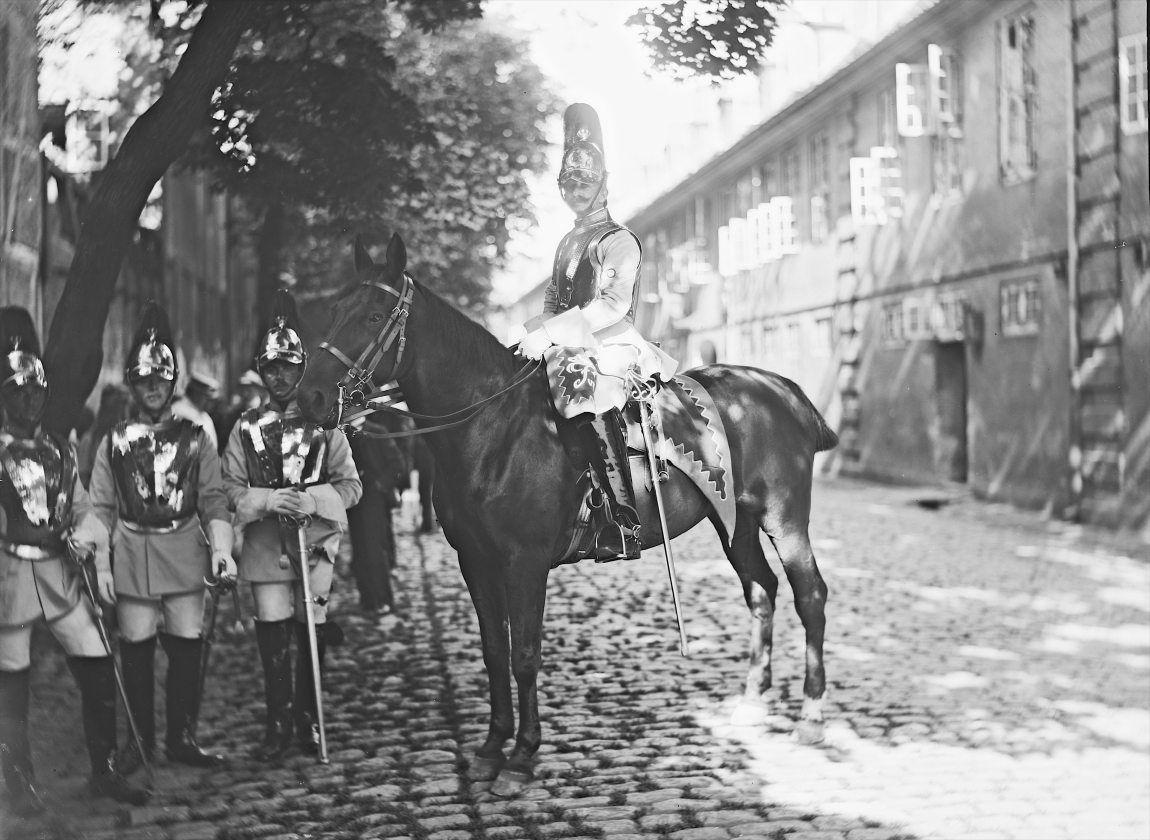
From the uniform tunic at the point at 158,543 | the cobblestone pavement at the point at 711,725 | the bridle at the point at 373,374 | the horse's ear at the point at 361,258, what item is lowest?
the cobblestone pavement at the point at 711,725

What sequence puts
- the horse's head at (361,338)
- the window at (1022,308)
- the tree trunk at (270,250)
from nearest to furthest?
the horse's head at (361,338) < the tree trunk at (270,250) < the window at (1022,308)

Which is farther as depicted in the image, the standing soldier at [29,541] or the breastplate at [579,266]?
the breastplate at [579,266]

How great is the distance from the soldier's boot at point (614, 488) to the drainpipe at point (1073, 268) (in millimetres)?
7471

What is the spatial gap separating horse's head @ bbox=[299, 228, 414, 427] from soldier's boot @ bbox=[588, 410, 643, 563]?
0.93 m

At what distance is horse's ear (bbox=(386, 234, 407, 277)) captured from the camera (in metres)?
5.02

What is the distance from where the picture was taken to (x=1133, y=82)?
11.8 metres

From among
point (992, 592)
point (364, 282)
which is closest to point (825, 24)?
point (364, 282)

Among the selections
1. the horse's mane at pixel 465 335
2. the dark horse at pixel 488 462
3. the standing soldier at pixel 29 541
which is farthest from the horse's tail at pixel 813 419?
the standing soldier at pixel 29 541

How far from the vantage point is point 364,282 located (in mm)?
5094

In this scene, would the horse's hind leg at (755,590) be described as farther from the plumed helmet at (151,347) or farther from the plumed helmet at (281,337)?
the plumed helmet at (151,347)

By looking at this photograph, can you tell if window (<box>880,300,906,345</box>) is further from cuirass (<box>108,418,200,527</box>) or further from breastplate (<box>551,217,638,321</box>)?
cuirass (<box>108,418,200,527</box>)

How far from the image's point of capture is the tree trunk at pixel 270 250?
6.51 m

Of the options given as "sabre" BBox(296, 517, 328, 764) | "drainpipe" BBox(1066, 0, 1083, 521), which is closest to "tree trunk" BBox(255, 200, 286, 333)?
"sabre" BBox(296, 517, 328, 764)

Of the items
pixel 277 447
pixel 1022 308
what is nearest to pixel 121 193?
pixel 277 447
